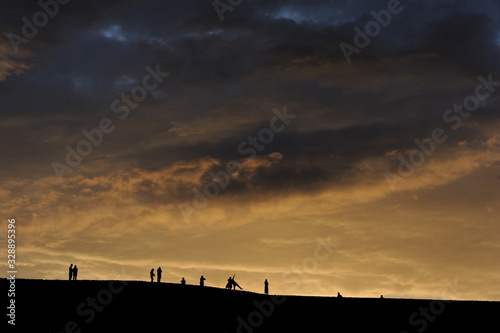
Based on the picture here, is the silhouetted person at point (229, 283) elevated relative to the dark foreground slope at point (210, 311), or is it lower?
elevated

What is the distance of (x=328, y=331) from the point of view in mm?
38688

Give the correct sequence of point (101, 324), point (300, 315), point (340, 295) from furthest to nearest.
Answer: point (340, 295), point (300, 315), point (101, 324)

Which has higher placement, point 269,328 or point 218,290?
point 218,290

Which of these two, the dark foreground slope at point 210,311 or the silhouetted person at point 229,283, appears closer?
the dark foreground slope at point 210,311

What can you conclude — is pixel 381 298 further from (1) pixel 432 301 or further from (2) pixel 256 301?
(2) pixel 256 301

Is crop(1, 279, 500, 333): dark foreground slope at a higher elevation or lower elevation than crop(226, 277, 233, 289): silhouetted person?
lower

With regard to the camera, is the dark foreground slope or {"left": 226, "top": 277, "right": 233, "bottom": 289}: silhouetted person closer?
the dark foreground slope

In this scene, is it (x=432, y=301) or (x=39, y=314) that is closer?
(x=39, y=314)

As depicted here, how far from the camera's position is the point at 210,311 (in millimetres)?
40312

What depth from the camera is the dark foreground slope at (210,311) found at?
38000 mm

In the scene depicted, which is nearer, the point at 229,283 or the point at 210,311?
the point at 210,311

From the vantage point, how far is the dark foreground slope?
3800 centimetres

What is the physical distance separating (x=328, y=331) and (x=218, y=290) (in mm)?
8672

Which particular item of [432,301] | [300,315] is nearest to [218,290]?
[300,315]
